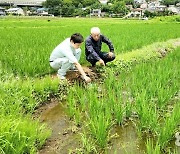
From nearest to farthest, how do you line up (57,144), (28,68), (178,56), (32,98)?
(57,144), (32,98), (28,68), (178,56)

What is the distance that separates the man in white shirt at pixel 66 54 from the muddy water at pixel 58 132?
0.76 meters

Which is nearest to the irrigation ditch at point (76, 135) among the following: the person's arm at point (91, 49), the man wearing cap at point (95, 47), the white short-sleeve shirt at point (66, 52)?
the white short-sleeve shirt at point (66, 52)

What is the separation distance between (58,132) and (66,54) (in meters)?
1.52

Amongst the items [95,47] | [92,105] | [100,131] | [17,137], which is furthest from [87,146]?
[95,47]

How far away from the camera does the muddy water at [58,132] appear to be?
8.71 ft

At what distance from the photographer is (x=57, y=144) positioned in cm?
274

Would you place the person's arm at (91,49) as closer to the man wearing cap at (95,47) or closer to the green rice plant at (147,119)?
the man wearing cap at (95,47)

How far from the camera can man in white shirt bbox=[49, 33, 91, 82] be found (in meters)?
4.19

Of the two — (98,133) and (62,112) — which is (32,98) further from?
(98,133)

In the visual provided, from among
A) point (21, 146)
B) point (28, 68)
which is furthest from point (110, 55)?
point (21, 146)

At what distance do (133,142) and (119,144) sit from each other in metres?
0.13

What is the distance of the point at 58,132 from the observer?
3041 millimetres

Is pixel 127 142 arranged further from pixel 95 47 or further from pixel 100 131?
pixel 95 47

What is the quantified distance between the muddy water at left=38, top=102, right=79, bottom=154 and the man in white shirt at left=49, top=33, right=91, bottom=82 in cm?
Answer: 76
